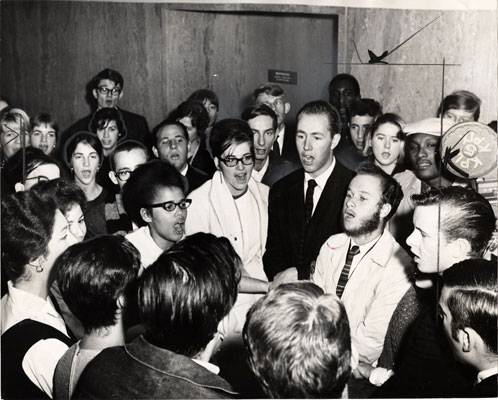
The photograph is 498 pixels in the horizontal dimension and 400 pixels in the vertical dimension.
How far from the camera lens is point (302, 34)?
5.59ft

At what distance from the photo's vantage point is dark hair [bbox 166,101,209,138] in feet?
5.66

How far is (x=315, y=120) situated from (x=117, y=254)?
0.69 m

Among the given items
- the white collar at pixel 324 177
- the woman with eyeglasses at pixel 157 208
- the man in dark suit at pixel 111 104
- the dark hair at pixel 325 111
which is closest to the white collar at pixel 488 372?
the white collar at pixel 324 177

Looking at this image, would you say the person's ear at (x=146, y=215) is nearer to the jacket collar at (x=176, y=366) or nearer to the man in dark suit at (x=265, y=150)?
the man in dark suit at (x=265, y=150)

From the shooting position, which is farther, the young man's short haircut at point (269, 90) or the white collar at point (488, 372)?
the young man's short haircut at point (269, 90)

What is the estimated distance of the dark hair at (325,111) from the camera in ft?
5.61

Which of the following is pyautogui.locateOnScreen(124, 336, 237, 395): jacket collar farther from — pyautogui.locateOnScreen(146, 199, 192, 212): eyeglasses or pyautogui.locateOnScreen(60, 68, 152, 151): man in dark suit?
pyautogui.locateOnScreen(60, 68, 152, 151): man in dark suit

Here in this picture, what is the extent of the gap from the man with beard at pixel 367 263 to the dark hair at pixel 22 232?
757 mm

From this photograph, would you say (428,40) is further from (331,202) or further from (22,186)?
(22,186)

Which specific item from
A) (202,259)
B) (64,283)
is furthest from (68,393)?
(202,259)

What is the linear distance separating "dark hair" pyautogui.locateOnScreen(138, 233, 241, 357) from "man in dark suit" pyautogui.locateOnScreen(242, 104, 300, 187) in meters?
0.59

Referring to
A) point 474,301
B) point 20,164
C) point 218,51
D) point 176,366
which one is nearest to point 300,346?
point 176,366

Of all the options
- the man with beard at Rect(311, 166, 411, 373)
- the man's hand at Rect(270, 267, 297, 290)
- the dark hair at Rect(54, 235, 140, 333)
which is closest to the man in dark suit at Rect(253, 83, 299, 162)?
the man with beard at Rect(311, 166, 411, 373)

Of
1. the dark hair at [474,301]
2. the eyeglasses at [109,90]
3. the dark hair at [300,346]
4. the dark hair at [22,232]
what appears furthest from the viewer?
the eyeglasses at [109,90]
